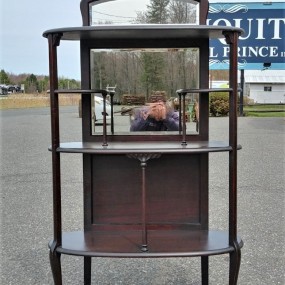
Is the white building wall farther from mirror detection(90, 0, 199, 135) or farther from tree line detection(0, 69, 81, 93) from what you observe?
mirror detection(90, 0, 199, 135)

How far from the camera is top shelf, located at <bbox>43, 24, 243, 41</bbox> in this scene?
224 cm

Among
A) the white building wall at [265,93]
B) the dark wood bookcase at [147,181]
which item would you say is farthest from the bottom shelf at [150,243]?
the white building wall at [265,93]

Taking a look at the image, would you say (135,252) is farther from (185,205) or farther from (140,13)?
(140,13)

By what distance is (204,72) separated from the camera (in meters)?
2.78

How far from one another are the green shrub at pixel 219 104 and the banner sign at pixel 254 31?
7.40 feet

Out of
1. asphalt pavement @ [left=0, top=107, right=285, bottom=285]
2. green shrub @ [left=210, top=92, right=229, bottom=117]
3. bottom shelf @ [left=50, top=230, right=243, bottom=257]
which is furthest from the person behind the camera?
green shrub @ [left=210, top=92, right=229, bottom=117]

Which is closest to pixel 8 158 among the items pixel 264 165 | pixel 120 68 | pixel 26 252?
pixel 264 165

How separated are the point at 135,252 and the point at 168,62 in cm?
116

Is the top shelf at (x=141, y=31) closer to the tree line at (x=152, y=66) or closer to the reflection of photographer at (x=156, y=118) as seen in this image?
the tree line at (x=152, y=66)

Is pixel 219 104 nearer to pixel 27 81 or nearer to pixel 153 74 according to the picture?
pixel 153 74

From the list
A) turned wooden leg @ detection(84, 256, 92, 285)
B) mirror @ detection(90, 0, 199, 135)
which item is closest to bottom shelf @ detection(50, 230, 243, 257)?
turned wooden leg @ detection(84, 256, 92, 285)

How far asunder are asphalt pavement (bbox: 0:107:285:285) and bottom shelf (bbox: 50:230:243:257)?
746mm

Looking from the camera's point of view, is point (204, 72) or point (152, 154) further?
point (204, 72)

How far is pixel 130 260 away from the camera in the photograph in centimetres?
377
